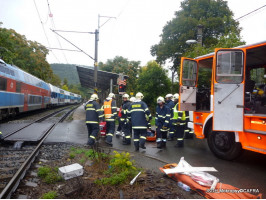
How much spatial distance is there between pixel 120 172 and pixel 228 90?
3280 mm

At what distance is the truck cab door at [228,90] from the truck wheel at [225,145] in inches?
24.5

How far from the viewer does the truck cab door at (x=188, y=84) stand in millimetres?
7305

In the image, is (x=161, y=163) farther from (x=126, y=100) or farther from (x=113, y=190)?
(x=126, y=100)

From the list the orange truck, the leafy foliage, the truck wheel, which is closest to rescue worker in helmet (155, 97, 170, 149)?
the orange truck

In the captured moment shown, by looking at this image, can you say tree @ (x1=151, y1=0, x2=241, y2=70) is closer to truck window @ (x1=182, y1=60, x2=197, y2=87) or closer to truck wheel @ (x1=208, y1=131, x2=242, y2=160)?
truck window @ (x1=182, y1=60, x2=197, y2=87)

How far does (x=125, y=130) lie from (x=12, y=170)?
425 centimetres

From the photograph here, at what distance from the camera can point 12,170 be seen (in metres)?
5.13

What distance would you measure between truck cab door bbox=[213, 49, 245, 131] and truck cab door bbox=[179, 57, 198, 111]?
1.49m

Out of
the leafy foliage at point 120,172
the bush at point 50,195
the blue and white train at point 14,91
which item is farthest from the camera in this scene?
the blue and white train at point 14,91

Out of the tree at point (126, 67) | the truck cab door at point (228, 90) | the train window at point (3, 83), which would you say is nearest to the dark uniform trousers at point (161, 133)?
the truck cab door at point (228, 90)

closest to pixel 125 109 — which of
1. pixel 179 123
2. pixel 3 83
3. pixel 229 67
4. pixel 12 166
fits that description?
pixel 179 123

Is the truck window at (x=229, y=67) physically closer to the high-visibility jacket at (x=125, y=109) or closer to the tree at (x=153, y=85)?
the high-visibility jacket at (x=125, y=109)

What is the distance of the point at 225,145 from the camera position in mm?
6277

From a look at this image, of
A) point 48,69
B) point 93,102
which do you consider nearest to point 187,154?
point 93,102
